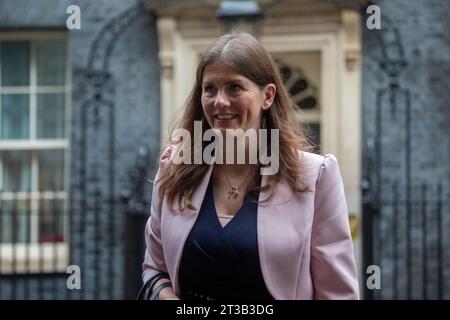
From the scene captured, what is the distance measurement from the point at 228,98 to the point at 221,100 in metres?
0.02

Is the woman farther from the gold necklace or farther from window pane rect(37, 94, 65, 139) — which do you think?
window pane rect(37, 94, 65, 139)

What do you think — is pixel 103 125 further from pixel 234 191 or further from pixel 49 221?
pixel 234 191

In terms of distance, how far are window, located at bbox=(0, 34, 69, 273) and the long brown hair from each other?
716cm

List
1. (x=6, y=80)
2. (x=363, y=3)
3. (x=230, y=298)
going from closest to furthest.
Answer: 1. (x=230, y=298)
2. (x=363, y=3)
3. (x=6, y=80)

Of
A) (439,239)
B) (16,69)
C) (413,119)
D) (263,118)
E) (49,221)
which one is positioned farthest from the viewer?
(16,69)

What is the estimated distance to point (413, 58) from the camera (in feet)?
30.9

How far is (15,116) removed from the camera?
9.95 m

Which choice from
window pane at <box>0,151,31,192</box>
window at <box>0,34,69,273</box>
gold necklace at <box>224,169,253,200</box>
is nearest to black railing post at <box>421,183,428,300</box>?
window at <box>0,34,69,273</box>

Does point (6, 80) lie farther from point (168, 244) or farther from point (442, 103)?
point (168, 244)

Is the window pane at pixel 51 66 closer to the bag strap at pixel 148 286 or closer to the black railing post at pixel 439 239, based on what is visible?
the black railing post at pixel 439 239

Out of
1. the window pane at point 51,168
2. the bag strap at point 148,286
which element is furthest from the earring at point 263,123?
the window pane at point 51,168

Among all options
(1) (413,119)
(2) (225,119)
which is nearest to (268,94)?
(2) (225,119)

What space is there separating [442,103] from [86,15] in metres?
3.87
